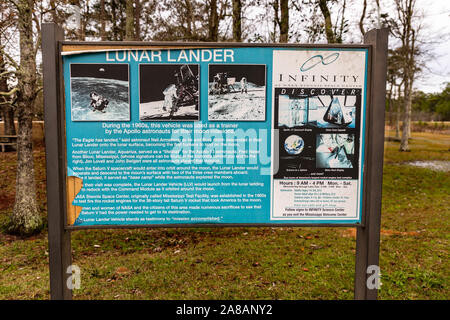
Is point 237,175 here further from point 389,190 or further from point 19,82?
point 389,190

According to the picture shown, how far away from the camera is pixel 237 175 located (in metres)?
2.86

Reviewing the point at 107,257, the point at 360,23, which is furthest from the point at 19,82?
the point at 360,23

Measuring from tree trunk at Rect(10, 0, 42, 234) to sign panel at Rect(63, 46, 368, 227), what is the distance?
185 inches

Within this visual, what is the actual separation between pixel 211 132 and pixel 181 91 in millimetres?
441

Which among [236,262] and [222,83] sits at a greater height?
[222,83]

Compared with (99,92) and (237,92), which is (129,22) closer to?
(99,92)

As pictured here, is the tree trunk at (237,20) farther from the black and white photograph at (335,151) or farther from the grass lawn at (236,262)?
the black and white photograph at (335,151)

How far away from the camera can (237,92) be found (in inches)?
111

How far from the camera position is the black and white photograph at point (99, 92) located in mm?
2754

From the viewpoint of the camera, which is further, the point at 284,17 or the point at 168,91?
the point at 284,17

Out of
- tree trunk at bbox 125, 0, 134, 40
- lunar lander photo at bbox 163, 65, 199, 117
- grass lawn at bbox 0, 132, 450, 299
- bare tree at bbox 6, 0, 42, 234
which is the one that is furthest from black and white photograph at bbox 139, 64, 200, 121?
tree trunk at bbox 125, 0, 134, 40

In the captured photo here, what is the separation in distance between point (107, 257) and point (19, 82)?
4002 millimetres

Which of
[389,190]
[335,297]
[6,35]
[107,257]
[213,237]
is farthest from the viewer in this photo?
[389,190]
